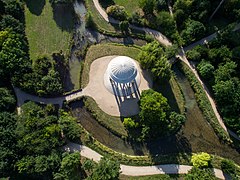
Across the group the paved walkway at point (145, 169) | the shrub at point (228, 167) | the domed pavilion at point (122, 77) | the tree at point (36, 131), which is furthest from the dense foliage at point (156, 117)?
the tree at point (36, 131)

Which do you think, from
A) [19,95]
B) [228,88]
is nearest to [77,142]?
[19,95]

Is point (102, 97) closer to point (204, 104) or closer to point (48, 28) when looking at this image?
point (48, 28)

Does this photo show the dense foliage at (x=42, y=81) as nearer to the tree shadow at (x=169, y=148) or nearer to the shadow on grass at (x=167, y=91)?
the shadow on grass at (x=167, y=91)

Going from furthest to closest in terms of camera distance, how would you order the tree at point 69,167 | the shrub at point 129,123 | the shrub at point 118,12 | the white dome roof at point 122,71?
1. the shrub at point 118,12
2. the shrub at point 129,123
3. the white dome roof at point 122,71
4. the tree at point 69,167

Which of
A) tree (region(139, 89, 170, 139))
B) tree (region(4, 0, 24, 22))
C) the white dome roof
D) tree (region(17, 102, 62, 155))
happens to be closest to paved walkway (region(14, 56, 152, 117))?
tree (region(17, 102, 62, 155))

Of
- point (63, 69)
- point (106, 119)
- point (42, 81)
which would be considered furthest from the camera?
point (63, 69)

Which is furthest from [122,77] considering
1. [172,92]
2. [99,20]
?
[99,20]
